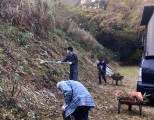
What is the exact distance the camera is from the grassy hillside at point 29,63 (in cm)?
738

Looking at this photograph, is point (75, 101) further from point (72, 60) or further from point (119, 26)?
point (119, 26)

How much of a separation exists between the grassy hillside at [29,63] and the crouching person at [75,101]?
1731 millimetres

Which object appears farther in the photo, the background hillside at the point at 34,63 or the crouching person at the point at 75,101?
the background hillside at the point at 34,63

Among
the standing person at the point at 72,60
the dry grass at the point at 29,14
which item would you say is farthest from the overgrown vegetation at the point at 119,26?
the standing person at the point at 72,60

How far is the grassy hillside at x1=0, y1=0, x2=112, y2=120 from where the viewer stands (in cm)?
738

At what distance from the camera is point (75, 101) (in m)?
5.42

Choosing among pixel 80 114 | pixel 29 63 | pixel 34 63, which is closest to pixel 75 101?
pixel 80 114

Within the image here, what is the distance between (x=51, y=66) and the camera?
11.5m

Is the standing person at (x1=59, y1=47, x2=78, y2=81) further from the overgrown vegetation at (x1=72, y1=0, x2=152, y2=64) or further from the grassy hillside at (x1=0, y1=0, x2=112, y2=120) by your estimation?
the overgrown vegetation at (x1=72, y1=0, x2=152, y2=64)

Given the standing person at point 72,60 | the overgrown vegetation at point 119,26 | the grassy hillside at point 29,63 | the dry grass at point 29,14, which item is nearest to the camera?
the grassy hillside at point 29,63

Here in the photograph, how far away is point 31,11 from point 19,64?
4226 mm

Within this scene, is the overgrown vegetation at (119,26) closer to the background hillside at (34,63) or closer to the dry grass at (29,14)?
the background hillside at (34,63)

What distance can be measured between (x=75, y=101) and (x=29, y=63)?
5137 millimetres

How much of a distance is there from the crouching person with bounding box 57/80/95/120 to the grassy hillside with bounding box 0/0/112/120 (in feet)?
5.68
